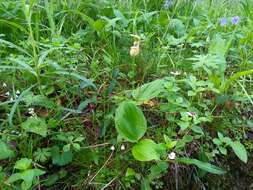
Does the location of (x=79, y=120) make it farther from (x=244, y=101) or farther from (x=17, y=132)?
(x=244, y=101)

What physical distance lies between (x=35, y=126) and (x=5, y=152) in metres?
0.14

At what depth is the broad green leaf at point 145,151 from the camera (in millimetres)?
1215

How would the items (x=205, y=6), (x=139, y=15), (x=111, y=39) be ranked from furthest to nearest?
(x=205, y=6) → (x=139, y=15) → (x=111, y=39)

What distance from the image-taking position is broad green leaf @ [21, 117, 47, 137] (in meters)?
1.27

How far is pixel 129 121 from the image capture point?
1250mm

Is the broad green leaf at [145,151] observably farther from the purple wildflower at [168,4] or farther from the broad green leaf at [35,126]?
the purple wildflower at [168,4]

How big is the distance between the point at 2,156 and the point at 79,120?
0.32 metres

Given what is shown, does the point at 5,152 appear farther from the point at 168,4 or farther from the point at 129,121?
the point at 168,4

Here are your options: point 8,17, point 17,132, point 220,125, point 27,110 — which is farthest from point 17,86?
point 220,125

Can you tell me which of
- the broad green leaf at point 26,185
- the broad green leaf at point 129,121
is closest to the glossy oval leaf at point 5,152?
the broad green leaf at point 26,185

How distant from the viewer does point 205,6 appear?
2.55 m

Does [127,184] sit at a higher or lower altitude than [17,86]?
Result: lower

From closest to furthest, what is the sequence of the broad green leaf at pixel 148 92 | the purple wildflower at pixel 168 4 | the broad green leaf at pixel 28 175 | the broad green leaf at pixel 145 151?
1. the broad green leaf at pixel 28 175
2. the broad green leaf at pixel 145 151
3. the broad green leaf at pixel 148 92
4. the purple wildflower at pixel 168 4

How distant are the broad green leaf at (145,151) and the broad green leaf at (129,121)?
0.02 meters
